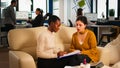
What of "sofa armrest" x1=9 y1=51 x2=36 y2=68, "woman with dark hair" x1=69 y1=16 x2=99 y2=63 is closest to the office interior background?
"woman with dark hair" x1=69 y1=16 x2=99 y2=63

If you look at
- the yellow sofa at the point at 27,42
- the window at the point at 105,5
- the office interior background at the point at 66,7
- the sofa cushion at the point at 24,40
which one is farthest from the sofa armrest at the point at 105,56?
the window at the point at 105,5

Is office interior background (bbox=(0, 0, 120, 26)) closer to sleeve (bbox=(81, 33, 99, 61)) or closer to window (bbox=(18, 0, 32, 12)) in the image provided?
window (bbox=(18, 0, 32, 12))

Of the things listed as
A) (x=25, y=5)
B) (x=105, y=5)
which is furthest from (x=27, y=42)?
(x=105, y=5)

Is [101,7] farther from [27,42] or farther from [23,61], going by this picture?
[23,61]

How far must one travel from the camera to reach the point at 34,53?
12.9 feet

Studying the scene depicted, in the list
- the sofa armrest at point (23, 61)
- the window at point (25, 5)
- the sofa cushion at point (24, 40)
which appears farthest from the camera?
the window at point (25, 5)

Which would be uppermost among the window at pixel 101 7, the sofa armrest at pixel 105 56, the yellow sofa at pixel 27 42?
the window at pixel 101 7

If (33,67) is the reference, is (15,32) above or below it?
above

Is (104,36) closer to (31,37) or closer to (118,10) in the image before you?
(118,10)

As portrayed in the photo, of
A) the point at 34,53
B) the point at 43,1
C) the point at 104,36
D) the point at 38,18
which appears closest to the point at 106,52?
the point at 34,53

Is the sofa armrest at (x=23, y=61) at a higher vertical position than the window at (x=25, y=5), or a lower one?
lower

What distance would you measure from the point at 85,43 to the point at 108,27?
19.5 feet

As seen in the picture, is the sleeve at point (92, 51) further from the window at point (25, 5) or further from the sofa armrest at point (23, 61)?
the window at point (25, 5)

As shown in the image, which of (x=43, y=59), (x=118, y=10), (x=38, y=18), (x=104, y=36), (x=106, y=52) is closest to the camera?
(x=43, y=59)
